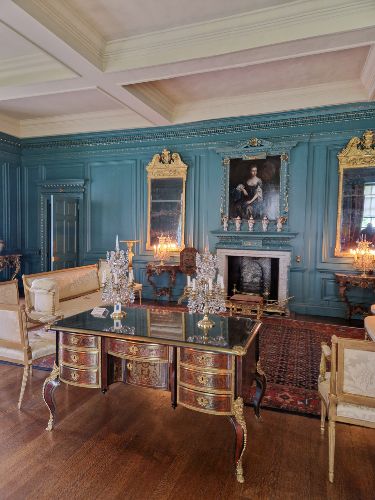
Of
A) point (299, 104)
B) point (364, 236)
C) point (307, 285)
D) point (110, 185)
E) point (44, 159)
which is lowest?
point (307, 285)

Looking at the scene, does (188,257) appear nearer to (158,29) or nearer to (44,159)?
(158,29)

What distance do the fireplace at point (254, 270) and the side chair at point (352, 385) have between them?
4.44 m

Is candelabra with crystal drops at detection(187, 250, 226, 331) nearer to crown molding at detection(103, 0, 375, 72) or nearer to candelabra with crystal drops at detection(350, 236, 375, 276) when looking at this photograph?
crown molding at detection(103, 0, 375, 72)

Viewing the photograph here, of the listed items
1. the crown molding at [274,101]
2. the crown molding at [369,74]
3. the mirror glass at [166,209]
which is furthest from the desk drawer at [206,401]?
the crown molding at [274,101]

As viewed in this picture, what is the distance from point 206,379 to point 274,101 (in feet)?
19.1

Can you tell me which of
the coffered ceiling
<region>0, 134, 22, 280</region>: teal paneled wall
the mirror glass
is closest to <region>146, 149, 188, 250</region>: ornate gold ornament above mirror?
the mirror glass

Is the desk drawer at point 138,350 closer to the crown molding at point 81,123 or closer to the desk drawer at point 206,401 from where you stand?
the desk drawer at point 206,401

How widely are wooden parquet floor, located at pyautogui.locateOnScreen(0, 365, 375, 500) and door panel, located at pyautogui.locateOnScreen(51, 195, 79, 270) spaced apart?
5.20 metres

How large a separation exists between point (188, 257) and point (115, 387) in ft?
12.7

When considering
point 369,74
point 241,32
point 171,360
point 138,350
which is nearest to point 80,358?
point 138,350

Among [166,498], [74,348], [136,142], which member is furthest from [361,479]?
[136,142]

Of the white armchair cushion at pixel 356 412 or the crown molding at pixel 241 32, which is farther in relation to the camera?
the crown molding at pixel 241 32

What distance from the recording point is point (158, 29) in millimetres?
4488

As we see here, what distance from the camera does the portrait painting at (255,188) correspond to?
6.71 metres
